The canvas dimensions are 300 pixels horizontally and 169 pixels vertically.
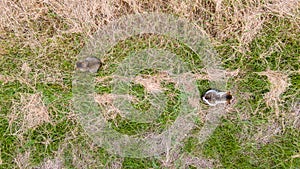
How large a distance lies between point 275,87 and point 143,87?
3.76 ft

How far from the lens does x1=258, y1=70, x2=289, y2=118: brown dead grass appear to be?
124 inches

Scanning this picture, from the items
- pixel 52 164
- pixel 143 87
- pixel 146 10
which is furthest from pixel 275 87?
A: pixel 52 164

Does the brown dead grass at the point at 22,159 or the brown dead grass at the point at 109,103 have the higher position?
the brown dead grass at the point at 109,103

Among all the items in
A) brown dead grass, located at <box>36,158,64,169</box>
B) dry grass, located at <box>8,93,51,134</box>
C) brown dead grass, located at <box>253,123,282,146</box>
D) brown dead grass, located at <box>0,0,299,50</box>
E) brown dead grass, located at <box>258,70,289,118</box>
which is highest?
brown dead grass, located at <box>0,0,299,50</box>

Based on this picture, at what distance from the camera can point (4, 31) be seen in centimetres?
321

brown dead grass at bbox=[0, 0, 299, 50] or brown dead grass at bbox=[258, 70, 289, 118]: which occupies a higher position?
brown dead grass at bbox=[0, 0, 299, 50]

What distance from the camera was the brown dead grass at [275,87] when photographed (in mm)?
3162

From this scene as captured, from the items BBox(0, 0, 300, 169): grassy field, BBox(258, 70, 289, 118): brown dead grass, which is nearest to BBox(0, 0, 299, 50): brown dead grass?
BBox(0, 0, 300, 169): grassy field

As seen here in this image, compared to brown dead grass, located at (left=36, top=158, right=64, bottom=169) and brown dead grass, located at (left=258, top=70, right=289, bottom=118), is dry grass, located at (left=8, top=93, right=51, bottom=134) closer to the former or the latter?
brown dead grass, located at (left=36, top=158, right=64, bottom=169)

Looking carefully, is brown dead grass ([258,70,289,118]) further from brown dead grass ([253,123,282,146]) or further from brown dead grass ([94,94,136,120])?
brown dead grass ([94,94,136,120])

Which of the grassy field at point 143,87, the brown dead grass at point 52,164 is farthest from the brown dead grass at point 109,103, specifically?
the brown dead grass at point 52,164

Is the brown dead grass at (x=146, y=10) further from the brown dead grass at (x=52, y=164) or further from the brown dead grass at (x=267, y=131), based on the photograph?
the brown dead grass at (x=52, y=164)

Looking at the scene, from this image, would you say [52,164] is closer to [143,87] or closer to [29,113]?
[29,113]

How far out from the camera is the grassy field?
10.4ft
